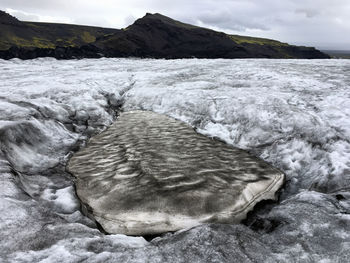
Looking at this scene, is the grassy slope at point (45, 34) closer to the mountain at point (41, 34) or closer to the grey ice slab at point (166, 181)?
the mountain at point (41, 34)

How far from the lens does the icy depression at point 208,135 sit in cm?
267

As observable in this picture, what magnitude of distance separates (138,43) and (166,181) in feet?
131

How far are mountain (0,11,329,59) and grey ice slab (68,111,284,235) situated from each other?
25.7 meters

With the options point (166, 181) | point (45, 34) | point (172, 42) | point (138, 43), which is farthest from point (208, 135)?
point (45, 34)

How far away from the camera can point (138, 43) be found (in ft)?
135

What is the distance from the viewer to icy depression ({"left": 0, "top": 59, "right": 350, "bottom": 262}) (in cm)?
267

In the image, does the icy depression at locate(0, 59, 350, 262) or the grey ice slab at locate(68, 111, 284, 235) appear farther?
the grey ice slab at locate(68, 111, 284, 235)

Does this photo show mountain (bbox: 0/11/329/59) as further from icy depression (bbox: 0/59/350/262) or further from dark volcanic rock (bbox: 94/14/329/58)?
icy depression (bbox: 0/59/350/262)

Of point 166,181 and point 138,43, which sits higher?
point 138,43

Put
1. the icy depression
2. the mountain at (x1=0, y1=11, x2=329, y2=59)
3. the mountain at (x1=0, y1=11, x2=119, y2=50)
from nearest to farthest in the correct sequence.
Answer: the icy depression
the mountain at (x1=0, y1=11, x2=329, y2=59)
the mountain at (x1=0, y1=11, x2=119, y2=50)

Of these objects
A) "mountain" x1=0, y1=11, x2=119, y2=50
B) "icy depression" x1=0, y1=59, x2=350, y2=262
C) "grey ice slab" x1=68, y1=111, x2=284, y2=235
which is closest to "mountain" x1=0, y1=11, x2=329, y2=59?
"mountain" x1=0, y1=11, x2=119, y2=50

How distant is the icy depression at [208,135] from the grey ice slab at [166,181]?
21 centimetres

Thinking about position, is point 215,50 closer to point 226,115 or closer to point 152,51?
point 152,51

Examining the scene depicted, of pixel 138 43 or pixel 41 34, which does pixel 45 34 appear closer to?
pixel 41 34
